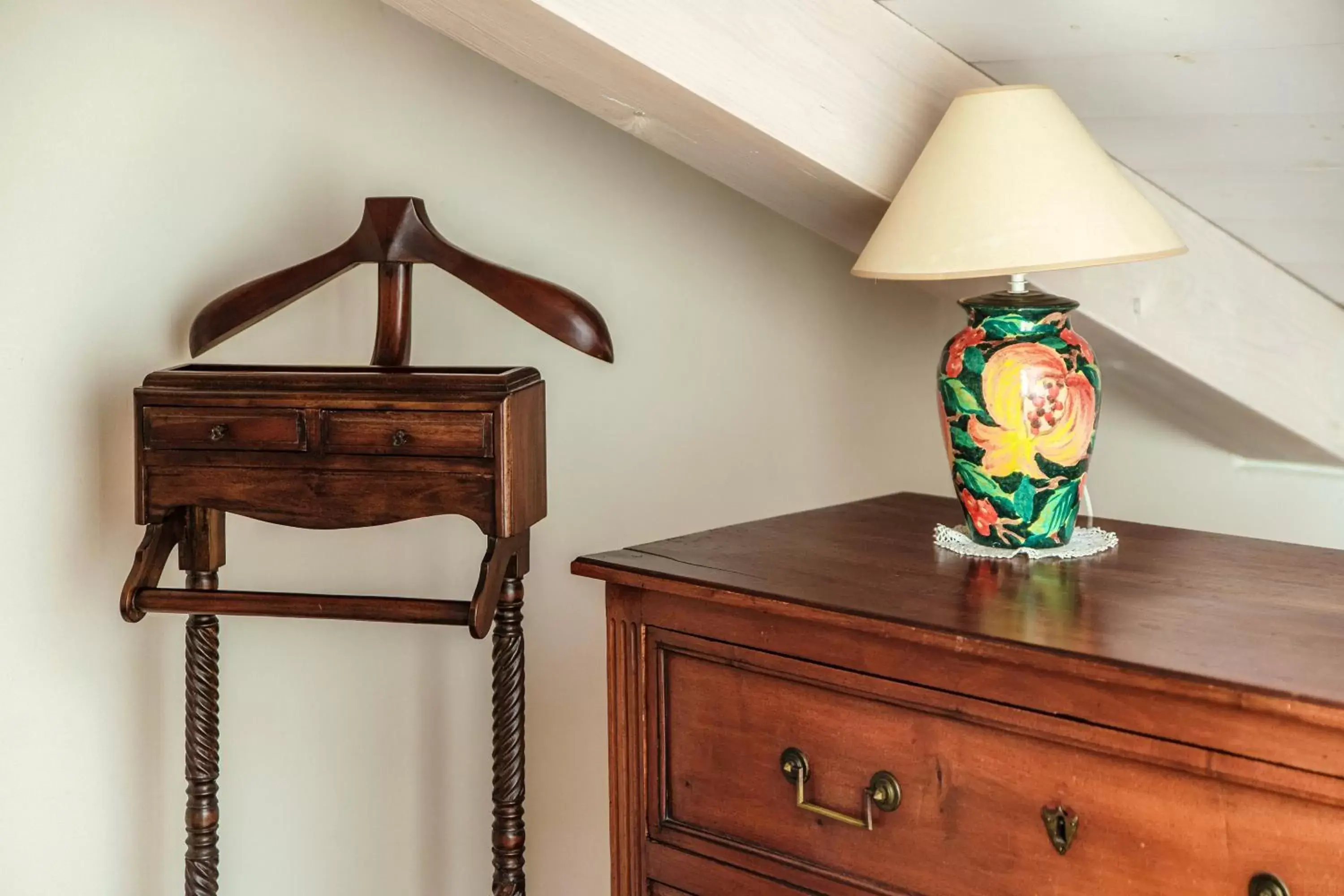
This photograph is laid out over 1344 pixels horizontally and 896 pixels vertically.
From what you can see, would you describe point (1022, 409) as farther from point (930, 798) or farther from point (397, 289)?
point (397, 289)

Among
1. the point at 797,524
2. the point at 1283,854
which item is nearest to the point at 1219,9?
the point at 797,524

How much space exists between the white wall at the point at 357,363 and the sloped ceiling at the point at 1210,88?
45 cm

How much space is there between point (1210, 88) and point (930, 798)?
0.81 m

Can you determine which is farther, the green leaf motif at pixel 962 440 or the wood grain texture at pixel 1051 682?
the green leaf motif at pixel 962 440

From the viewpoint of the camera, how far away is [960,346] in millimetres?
1262

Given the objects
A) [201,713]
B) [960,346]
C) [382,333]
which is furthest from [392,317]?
[960,346]

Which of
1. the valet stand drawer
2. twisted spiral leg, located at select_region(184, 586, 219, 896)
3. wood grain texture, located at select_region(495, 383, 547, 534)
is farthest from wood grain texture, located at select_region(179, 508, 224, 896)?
the valet stand drawer

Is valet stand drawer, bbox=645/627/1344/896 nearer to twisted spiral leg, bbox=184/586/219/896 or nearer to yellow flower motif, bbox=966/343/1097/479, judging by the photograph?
yellow flower motif, bbox=966/343/1097/479

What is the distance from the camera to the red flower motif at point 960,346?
1248 mm

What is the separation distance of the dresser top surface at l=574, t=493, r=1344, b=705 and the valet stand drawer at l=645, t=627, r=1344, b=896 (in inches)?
2.6

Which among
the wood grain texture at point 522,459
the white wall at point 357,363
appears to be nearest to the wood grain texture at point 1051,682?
the wood grain texture at point 522,459

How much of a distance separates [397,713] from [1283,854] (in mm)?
1191

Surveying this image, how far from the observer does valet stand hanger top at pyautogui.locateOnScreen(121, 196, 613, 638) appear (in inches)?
51.3

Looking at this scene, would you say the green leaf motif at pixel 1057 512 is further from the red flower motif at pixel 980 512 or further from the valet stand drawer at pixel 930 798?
the valet stand drawer at pixel 930 798
